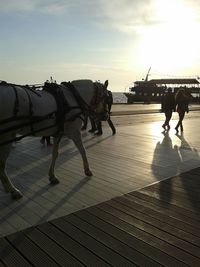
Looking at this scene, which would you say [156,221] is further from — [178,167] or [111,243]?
[178,167]

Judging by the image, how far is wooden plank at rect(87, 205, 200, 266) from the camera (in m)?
3.81

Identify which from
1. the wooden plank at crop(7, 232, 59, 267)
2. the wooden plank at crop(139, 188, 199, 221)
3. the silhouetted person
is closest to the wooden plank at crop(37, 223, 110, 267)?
the wooden plank at crop(7, 232, 59, 267)

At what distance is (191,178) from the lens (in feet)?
22.9

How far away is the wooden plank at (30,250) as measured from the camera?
365cm

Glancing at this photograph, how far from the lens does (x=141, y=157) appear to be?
9039 mm

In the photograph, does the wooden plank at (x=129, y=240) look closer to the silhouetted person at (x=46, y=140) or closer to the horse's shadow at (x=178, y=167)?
the horse's shadow at (x=178, y=167)

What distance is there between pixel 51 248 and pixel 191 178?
3928 millimetres

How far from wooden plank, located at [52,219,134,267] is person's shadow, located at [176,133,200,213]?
186 cm

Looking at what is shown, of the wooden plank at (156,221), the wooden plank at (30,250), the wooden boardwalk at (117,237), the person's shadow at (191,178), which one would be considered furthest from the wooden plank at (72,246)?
the person's shadow at (191,178)

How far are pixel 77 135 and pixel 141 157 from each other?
300 centimetres

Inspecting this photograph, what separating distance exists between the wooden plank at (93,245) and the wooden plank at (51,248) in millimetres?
278

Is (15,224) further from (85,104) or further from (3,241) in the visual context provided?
(85,104)

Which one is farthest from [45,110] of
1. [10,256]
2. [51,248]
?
[10,256]

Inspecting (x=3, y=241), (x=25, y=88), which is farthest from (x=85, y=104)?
(x=3, y=241)
